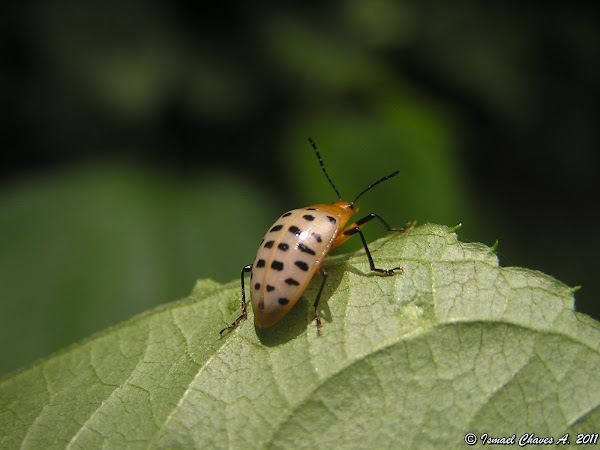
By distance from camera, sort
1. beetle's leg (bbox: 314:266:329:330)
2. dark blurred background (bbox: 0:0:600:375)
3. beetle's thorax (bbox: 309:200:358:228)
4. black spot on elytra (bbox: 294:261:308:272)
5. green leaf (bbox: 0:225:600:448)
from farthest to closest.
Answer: dark blurred background (bbox: 0:0:600:375)
beetle's thorax (bbox: 309:200:358:228)
black spot on elytra (bbox: 294:261:308:272)
beetle's leg (bbox: 314:266:329:330)
green leaf (bbox: 0:225:600:448)

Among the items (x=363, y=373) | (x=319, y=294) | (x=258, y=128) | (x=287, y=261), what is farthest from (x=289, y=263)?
(x=258, y=128)

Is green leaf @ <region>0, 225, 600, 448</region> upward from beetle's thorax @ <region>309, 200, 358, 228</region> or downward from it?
downward

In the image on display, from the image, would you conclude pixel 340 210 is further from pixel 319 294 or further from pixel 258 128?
pixel 258 128

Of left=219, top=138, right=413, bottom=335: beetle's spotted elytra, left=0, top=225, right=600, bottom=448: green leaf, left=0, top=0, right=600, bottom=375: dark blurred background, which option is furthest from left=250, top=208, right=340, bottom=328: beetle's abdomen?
left=0, top=0, right=600, bottom=375: dark blurred background

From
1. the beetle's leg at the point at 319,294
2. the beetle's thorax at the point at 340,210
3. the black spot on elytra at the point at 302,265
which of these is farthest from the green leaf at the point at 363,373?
the beetle's thorax at the point at 340,210

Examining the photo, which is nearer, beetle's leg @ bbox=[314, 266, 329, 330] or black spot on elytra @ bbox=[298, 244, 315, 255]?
beetle's leg @ bbox=[314, 266, 329, 330]

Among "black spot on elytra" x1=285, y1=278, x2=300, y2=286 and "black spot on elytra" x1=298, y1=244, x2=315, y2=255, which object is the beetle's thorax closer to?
"black spot on elytra" x1=298, y1=244, x2=315, y2=255

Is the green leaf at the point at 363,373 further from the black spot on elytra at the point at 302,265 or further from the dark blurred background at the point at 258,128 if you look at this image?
the dark blurred background at the point at 258,128
